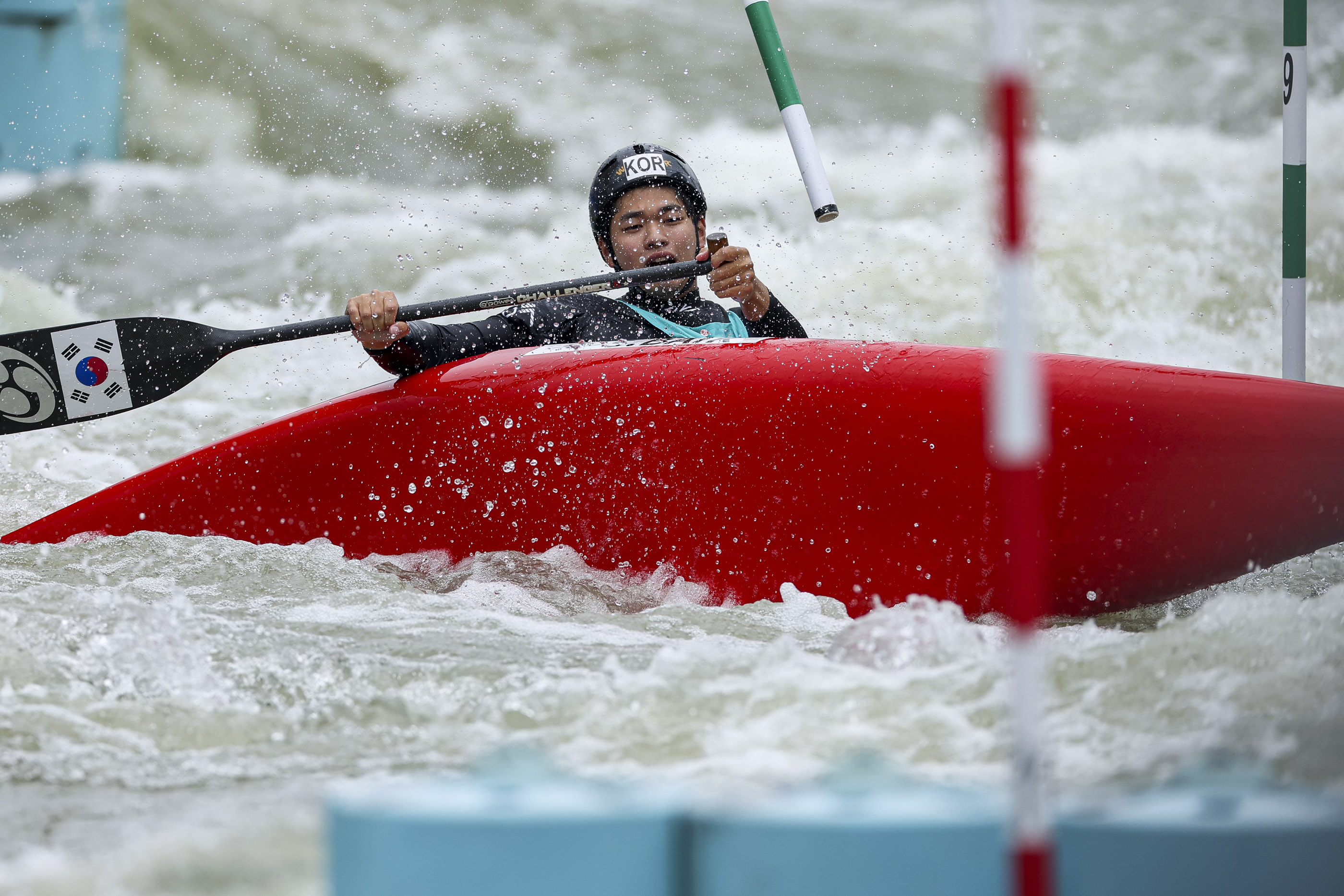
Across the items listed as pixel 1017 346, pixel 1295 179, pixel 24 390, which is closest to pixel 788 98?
pixel 1295 179

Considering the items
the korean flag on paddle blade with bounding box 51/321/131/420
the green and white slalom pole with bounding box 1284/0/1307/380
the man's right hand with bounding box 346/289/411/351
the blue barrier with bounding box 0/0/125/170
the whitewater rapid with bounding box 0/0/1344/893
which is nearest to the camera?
the whitewater rapid with bounding box 0/0/1344/893

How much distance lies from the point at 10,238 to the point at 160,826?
6903 mm

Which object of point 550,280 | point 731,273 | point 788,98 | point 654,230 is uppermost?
point 550,280

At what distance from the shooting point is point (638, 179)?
9.03ft

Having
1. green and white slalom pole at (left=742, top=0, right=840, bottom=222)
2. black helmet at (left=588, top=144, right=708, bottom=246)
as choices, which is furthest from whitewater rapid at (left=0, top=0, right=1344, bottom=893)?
green and white slalom pole at (left=742, top=0, right=840, bottom=222)

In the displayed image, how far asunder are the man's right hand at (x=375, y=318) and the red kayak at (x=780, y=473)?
13 cm

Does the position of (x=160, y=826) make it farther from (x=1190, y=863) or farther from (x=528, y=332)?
(x=528, y=332)

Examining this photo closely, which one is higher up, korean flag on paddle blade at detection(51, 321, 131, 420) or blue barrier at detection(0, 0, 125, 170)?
blue barrier at detection(0, 0, 125, 170)

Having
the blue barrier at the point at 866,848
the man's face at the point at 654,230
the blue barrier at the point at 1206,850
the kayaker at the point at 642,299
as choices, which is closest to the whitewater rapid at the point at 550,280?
the blue barrier at the point at 1206,850

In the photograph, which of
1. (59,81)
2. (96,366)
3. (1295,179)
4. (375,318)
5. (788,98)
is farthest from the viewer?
(59,81)

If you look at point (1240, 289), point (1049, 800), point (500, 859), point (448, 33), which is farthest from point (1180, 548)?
point (448, 33)

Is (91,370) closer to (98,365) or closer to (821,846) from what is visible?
(98,365)

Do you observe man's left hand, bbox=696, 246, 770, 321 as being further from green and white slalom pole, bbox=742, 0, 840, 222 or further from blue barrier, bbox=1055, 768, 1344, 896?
blue barrier, bbox=1055, 768, 1344, 896

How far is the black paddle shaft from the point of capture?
2.66 meters
